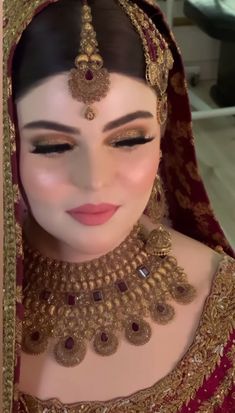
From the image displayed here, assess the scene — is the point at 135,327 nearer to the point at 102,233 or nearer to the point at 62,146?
the point at 102,233

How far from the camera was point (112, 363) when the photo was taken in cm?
102

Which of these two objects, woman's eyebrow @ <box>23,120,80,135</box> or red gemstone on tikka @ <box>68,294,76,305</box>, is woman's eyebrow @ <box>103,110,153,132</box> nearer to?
woman's eyebrow @ <box>23,120,80,135</box>

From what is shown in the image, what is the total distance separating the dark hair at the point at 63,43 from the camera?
0.90 meters

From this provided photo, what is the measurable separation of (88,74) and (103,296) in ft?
1.13

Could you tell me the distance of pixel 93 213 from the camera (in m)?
0.94

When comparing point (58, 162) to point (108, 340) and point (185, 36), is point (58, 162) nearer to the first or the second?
point (108, 340)

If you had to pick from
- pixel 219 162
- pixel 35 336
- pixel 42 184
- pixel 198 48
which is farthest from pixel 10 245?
pixel 198 48

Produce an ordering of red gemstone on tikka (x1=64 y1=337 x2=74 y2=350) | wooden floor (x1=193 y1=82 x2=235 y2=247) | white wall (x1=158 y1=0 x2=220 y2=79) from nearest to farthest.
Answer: red gemstone on tikka (x1=64 y1=337 x2=74 y2=350) → wooden floor (x1=193 y1=82 x2=235 y2=247) → white wall (x1=158 y1=0 x2=220 y2=79)

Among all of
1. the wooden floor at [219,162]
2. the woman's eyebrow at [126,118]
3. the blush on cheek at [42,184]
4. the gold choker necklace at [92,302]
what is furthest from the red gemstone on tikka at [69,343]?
the wooden floor at [219,162]

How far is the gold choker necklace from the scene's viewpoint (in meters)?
1.03

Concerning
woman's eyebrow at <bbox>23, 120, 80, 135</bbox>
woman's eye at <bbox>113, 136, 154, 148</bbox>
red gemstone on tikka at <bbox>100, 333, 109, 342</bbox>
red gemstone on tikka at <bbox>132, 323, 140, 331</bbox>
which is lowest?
red gemstone on tikka at <bbox>100, 333, 109, 342</bbox>

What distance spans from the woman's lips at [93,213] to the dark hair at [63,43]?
17 centimetres

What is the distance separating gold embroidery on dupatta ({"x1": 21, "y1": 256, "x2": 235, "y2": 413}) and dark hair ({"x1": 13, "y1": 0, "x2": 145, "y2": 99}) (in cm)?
39

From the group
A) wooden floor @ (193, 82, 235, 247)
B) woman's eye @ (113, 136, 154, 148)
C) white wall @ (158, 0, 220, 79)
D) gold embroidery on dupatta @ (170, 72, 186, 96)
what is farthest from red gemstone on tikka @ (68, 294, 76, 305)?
white wall @ (158, 0, 220, 79)
